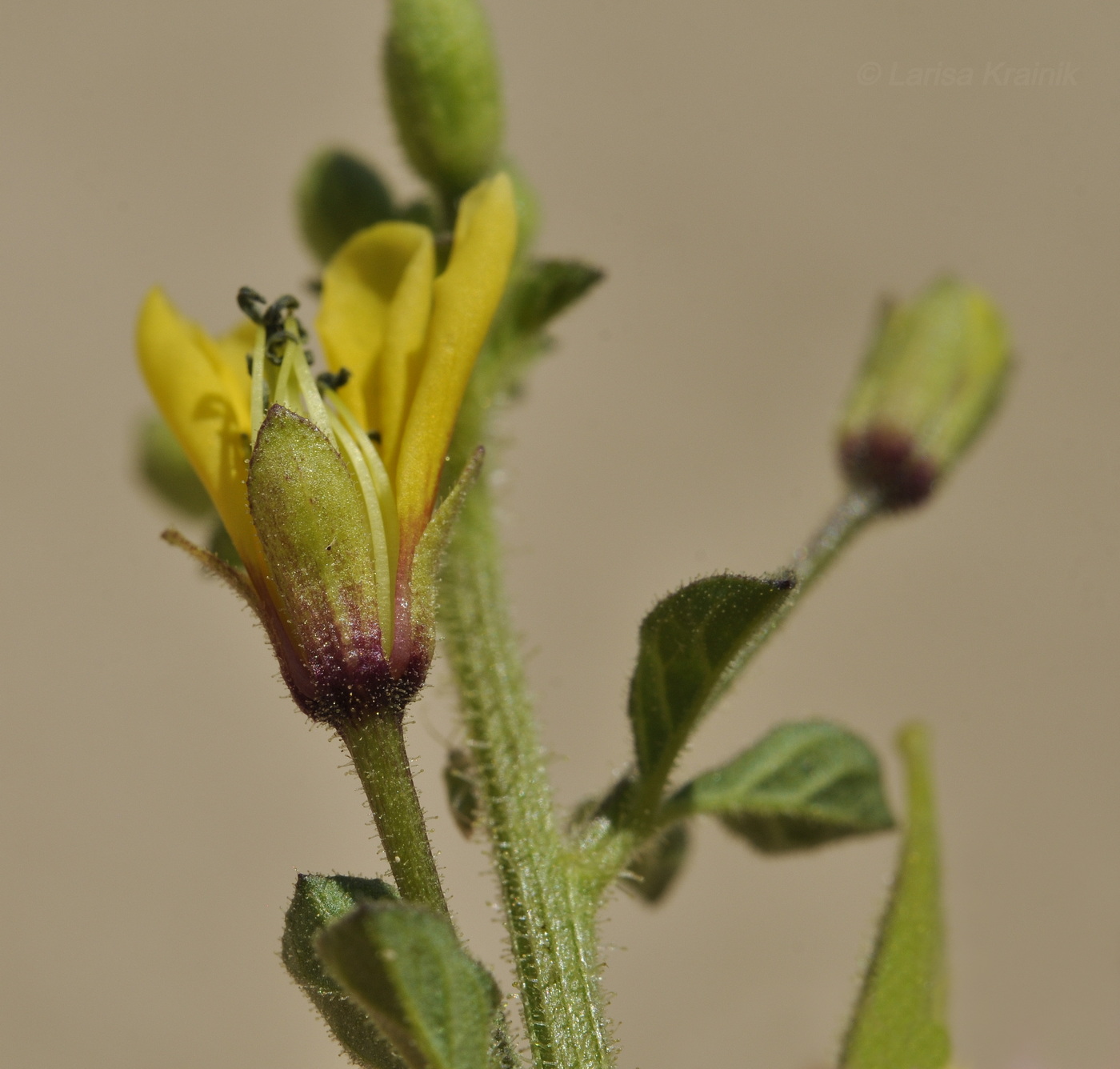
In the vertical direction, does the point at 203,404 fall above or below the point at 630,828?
above

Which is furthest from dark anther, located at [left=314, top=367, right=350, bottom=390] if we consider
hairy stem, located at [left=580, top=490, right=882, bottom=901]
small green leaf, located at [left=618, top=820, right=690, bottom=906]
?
small green leaf, located at [left=618, top=820, right=690, bottom=906]

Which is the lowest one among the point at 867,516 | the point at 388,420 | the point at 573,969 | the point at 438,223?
the point at 573,969

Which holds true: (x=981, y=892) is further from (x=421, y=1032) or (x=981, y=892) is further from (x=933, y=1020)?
(x=421, y=1032)

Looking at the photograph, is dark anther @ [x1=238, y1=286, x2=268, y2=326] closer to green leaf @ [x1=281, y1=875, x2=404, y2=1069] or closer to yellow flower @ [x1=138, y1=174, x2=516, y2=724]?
yellow flower @ [x1=138, y1=174, x2=516, y2=724]

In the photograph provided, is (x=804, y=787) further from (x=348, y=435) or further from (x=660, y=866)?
(x=348, y=435)

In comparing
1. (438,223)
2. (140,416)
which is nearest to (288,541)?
(438,223)

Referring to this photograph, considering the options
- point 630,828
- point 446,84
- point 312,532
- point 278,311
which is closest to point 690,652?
point 630,828
